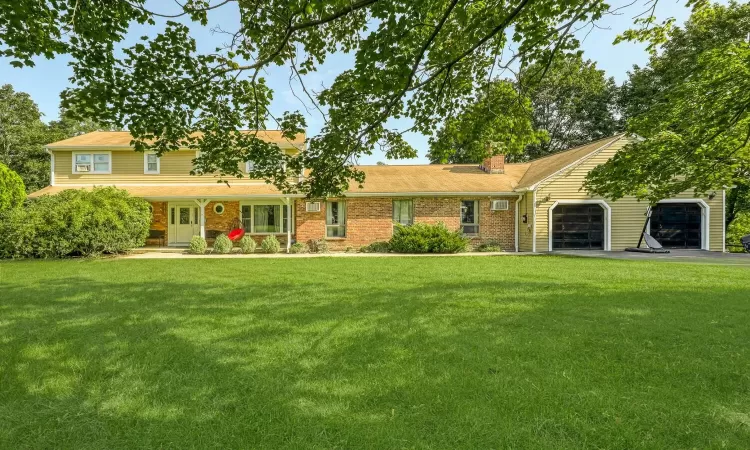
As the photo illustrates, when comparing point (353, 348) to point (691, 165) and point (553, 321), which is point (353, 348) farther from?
point (691, 165)

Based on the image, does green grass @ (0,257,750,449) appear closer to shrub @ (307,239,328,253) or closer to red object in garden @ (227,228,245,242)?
red object in garden @ (227,228,245,242)

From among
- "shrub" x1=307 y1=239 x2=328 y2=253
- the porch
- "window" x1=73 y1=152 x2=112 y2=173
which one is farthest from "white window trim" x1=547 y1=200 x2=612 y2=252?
"window" x1=73 y1=152 x2=112 y2=173

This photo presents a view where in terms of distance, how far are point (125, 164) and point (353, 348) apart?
17929 mm

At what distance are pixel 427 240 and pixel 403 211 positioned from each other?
7.75 feet

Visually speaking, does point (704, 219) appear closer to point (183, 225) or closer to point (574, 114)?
point (574, 114)

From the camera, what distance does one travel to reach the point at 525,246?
A: 16.4 m

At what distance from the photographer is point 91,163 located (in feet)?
56.3

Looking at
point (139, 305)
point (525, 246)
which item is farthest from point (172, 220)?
point (525, 246)

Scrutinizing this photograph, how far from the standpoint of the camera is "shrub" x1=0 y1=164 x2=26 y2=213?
45.3 ft

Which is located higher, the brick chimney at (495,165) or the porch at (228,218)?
the brick chimney at (495,165)

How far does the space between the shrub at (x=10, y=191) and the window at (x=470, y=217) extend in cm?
1786

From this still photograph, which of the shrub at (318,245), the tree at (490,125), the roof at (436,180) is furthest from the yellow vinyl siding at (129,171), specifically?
the tree at (490,125)

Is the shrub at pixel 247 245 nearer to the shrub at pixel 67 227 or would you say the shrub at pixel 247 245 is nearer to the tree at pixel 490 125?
Result: the shrub at pixel 67 227

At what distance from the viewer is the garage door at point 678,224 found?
16.2 meters
